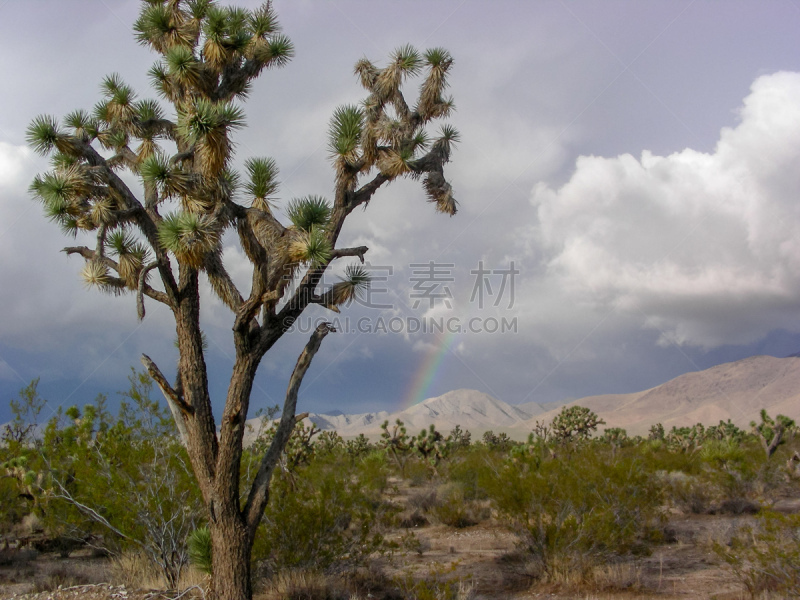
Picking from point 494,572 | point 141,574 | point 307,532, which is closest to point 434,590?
point 307,532

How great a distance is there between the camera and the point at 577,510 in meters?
9.03

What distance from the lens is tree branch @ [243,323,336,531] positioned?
674cm

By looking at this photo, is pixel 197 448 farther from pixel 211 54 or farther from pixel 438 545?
pixel 438 545

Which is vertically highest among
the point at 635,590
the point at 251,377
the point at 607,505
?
the point at 251,377

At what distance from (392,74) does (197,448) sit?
572 centimetres

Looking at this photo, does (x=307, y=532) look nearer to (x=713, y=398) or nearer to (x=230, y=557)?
(x=230, y=557)

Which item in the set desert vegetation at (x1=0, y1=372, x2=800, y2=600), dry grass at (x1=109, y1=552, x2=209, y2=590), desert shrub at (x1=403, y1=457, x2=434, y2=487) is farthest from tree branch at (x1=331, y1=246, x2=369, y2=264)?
desert shrub at (x1=403, y1=457, x2=434, y2=487)

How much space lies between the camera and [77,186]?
22.9ft

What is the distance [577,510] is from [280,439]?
505 cm

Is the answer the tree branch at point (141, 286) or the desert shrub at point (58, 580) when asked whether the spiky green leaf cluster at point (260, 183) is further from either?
the desert shrub at point (58, 580)

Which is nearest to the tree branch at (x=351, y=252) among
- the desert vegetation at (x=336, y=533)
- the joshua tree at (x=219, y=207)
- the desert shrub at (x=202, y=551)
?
the joshua tree at (x=219, y=207)

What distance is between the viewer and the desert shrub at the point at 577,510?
8.39m

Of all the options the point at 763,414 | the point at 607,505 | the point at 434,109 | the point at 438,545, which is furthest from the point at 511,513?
the point at 763,414

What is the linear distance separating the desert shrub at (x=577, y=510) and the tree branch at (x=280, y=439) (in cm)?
419
